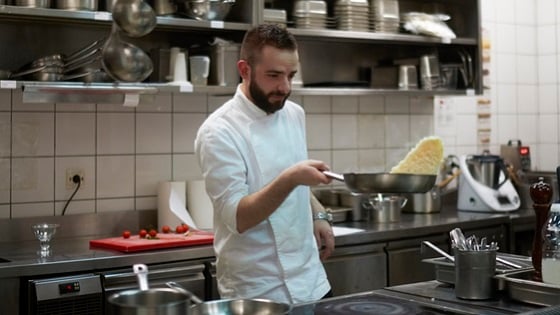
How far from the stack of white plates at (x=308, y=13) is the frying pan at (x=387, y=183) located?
1.76 m

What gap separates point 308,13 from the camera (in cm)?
398

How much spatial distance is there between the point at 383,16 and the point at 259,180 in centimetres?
196

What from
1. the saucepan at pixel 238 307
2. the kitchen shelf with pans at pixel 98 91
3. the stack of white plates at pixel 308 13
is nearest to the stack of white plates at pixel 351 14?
the stack of white plates at pixel 308 13

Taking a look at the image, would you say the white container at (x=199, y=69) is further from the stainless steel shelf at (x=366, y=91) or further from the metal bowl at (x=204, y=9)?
the stainless steel shelf at (x=366, y=91)

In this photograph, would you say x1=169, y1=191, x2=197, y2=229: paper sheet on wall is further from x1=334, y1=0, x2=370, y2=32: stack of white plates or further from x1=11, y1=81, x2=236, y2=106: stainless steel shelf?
x1=334, y1=0, x2=370, y2=32: stack of white plates

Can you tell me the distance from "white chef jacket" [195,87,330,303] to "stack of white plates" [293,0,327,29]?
1.40 meters

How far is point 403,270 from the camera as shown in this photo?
3.83 metres

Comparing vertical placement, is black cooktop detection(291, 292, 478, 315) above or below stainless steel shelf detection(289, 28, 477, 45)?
below

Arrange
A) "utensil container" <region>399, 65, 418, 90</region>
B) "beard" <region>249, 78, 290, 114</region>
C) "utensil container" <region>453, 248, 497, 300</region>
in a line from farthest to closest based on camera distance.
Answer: "utensil container" <region>399, 65, 418, 90</region> < "beard" <region>249, 78, 290, 114</region> < "utensil container" <region>453, 248, 497, 300</region>

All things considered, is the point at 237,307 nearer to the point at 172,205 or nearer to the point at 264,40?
the point at 264,40

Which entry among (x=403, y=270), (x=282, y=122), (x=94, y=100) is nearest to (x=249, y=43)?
(x=282, y=122)

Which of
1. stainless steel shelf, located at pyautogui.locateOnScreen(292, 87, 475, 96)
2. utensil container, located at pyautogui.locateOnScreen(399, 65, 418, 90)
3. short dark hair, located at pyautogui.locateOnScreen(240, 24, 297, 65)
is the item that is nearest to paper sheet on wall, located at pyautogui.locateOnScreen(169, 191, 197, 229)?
stainless steel shelf, located at pyautogui.locateOnScreen(292, 87, 475, 96)

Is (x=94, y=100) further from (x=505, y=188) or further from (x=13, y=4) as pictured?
(x=505, y=188)

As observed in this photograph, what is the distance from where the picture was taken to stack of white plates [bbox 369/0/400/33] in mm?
4262
